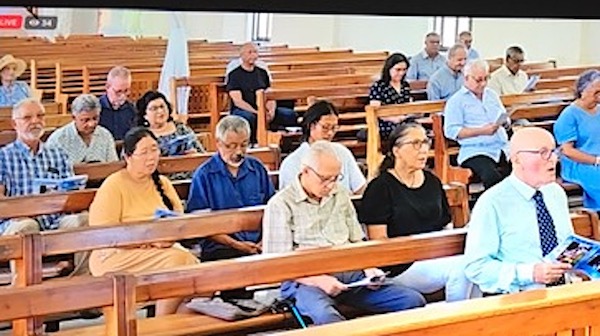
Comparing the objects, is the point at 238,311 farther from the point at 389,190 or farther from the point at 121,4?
the point at 121,4

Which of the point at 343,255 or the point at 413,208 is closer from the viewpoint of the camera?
the point at 343,255

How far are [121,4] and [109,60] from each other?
9.05m

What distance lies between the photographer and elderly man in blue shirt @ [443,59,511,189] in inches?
217

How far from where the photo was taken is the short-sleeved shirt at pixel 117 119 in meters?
5.59

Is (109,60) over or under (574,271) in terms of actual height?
over

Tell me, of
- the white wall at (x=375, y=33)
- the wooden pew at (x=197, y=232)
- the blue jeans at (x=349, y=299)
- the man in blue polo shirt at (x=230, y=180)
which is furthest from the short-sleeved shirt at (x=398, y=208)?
the white wall at (x=375, y=33)

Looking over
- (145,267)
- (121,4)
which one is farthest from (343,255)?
(121,4)

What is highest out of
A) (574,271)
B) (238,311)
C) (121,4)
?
(121,4)

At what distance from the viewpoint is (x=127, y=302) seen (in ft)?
8.28

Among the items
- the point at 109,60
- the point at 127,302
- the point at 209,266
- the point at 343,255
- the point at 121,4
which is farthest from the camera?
the point at 109,60

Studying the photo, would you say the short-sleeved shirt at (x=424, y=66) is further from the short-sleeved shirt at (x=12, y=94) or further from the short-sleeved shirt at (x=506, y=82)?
the short-sleeved shirt at (x=12, y=94)

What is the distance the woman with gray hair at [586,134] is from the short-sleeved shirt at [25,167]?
8.66 feet

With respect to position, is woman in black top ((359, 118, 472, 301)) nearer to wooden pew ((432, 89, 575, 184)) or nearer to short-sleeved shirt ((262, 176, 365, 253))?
short-sleeved shirt ((262, 176, 365, 253))

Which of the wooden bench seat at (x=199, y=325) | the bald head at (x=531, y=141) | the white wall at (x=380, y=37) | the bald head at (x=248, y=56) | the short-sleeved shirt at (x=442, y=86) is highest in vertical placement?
the white wall at (x=380, y=37)
